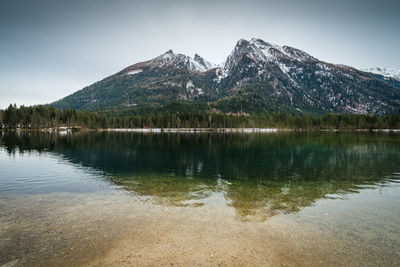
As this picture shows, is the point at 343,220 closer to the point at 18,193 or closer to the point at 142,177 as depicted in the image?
the point at 142,177

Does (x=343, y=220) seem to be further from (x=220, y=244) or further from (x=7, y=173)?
(x=7, y=173)

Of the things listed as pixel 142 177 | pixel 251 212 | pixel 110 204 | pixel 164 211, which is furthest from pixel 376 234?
pixel 142 177

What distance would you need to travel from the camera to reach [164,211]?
742 inches

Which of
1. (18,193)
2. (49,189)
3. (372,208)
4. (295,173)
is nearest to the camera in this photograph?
(372,208)

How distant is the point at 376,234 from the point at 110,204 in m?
21.4

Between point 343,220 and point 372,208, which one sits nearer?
point 343,220

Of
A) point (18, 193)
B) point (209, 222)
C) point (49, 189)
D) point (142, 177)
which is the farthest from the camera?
point (142, 177)

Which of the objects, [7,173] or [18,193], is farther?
[7,173]

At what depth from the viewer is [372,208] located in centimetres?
2031

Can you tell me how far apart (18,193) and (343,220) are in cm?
3243

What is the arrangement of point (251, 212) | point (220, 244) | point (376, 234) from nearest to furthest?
point (220, 244) < point (376, 234) < point (251, 212)

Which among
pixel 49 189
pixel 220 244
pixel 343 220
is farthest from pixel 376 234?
pixel 49 189

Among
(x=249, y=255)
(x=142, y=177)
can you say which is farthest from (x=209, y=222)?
(x=142, y=177)

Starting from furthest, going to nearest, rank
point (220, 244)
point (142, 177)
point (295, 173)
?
point (295, 173), point (142, 177), point (220, 244)
